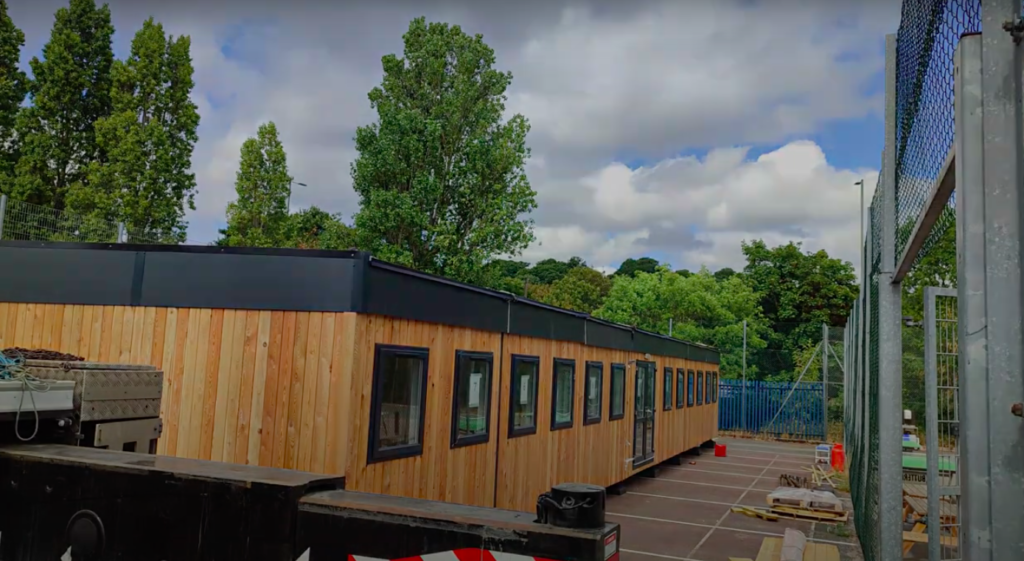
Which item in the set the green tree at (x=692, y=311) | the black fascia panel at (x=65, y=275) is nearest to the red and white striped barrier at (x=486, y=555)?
the black fascia panel at (x=65, y=275)

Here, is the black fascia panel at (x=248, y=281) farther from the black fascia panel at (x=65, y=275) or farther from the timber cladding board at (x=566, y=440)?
the timber cladding board at (x=566, y=440)

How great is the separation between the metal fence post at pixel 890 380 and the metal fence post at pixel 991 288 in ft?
10.9

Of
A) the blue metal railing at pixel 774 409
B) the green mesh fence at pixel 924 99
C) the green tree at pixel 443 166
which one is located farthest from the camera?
the blue metal railing at pixel 774 409

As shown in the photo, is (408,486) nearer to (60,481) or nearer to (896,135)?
(60,481)

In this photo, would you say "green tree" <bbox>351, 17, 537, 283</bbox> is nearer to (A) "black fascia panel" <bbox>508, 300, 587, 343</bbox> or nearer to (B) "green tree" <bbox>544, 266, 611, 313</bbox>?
(A) "black fascia panel" <bbox>508, 300, 587, 343</bbox>

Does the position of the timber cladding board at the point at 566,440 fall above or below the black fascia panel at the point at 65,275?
below

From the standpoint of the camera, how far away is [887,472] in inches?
198

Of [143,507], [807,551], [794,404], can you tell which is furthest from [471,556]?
[794,404]

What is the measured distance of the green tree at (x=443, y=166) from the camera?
23.6m

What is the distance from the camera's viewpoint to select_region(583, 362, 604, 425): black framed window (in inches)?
476

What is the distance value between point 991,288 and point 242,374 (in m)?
5.71

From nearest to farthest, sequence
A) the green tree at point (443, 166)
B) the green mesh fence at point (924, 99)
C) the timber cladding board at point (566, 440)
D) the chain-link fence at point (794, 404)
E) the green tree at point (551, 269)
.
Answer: the green mesh fence at point (924, 99), the timber cladding board at point (566, 440), the green tree at point (443, 166), the chain-link fence at point (794, 404), the green tree at point (551, 269)

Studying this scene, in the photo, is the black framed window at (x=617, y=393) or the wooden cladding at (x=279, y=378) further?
the black framed window at (x=617, y=393)

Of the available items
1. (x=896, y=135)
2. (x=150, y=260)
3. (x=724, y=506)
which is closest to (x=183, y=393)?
(x=150, y=260)
